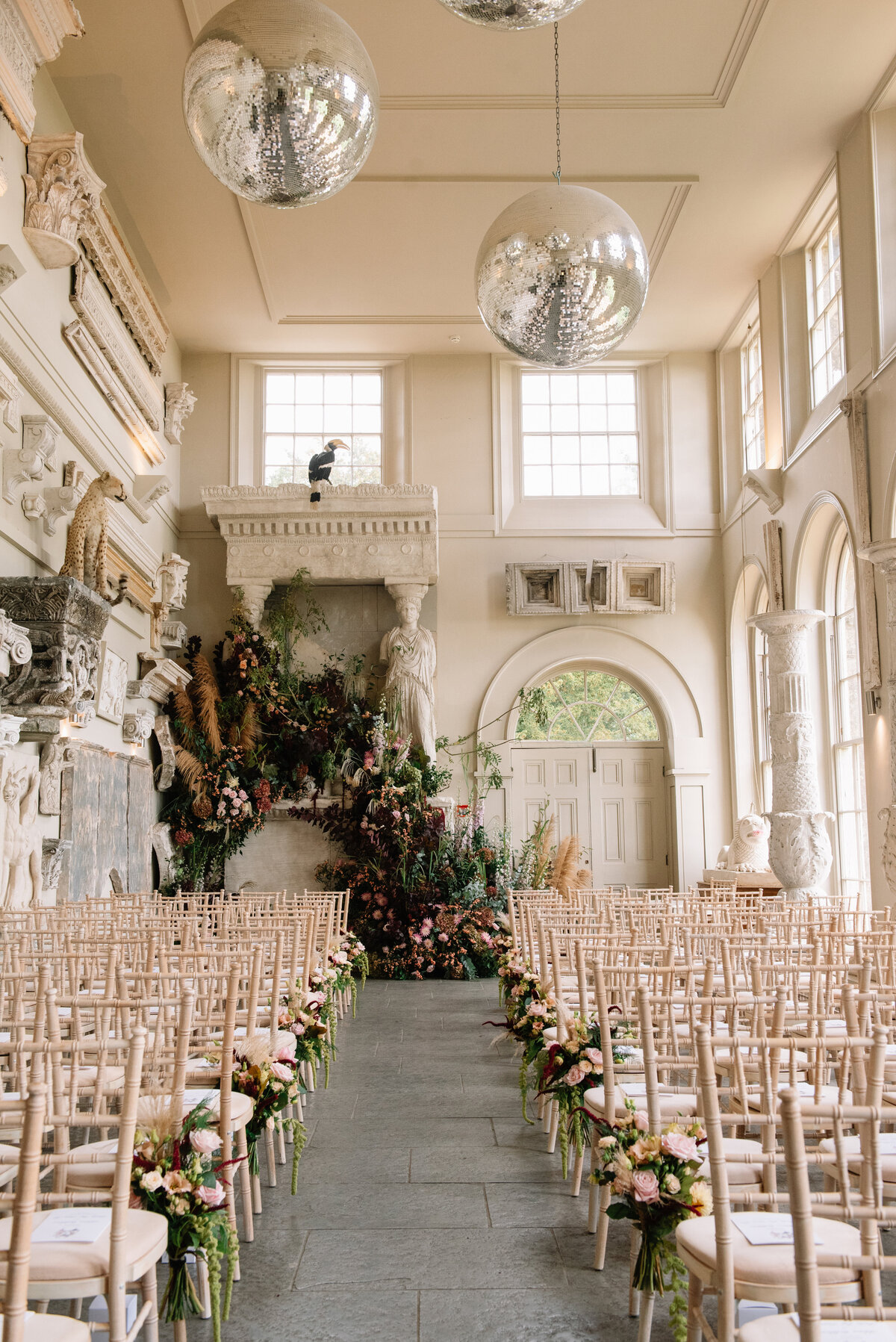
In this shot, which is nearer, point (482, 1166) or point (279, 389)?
point (482, 1166)

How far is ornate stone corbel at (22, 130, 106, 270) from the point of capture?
727 centimetres

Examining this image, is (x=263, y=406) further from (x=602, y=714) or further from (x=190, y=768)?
(x=602, y=714)

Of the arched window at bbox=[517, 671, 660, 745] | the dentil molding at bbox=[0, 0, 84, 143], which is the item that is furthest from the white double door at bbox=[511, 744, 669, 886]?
the dentil molding at bbox=[0, 0, 84, 143]

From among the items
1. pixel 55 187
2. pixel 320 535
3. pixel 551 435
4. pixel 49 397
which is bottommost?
pixel 49 397

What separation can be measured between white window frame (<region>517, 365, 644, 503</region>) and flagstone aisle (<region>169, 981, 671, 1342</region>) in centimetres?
824

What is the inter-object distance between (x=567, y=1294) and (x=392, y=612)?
9.68m

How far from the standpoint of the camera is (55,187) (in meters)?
7.31

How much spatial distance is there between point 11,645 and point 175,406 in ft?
19.1

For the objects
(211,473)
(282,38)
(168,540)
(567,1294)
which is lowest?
(567,1294)

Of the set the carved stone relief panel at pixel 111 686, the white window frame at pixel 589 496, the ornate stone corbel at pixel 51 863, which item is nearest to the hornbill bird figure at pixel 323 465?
the white window frame at pixel 589 496

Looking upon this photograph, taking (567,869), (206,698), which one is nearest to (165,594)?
(206,698)

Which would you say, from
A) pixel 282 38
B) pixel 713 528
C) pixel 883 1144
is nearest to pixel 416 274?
pixel 713 528

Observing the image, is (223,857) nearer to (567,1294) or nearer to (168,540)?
(168,540)

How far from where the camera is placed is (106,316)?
29.5 feet
